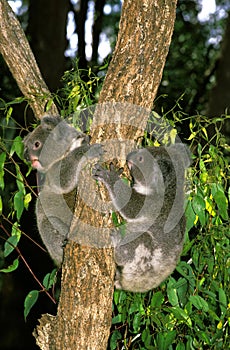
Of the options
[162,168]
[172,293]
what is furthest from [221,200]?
[172,293]

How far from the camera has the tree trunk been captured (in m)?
2.35

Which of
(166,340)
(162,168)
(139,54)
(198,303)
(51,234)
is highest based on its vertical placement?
(139,54)

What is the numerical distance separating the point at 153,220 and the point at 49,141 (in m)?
0.70

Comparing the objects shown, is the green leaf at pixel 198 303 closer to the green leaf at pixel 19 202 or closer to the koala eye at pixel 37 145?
the green leaf at pixel 19 202

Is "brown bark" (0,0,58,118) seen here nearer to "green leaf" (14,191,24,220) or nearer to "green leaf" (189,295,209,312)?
"green leaf" (14,191,24,220)

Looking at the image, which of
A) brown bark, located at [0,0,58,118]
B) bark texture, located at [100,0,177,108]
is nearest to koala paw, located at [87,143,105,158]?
bark texture, located at [100,0,177,108]

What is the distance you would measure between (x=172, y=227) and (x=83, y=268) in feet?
2.57

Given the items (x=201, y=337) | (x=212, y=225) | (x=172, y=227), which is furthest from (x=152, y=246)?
(x=201, y=337)

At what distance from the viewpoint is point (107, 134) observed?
2.40m

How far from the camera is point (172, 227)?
3008 millimetres

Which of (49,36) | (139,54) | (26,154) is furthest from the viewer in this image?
(49,36)

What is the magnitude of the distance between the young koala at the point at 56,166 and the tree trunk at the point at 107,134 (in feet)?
1.64

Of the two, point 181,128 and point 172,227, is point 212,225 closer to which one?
point 172,227

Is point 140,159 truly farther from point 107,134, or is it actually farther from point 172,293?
point 172,293
